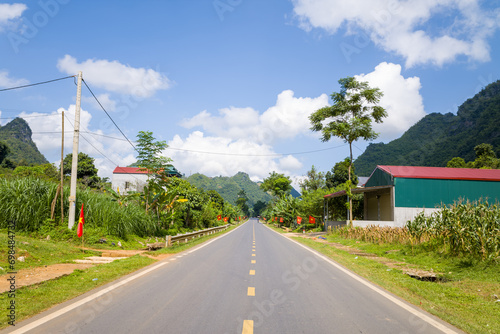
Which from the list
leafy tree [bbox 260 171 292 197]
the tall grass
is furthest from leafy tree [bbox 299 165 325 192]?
the tall grass

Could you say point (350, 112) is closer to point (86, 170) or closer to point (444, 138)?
point (86, 170)

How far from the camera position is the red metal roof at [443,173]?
2984cm

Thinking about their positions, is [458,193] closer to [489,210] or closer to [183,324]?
[489,210]

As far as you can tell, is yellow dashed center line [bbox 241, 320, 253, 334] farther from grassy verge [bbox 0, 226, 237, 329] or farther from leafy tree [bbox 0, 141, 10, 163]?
leafy tree [bbox 0, 141, 10, 163]

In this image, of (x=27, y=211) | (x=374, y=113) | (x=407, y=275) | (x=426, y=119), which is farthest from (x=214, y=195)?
(x=426, y=119)

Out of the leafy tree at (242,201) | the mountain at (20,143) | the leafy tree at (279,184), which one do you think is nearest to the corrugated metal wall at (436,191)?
the leafy tree at (279,184)

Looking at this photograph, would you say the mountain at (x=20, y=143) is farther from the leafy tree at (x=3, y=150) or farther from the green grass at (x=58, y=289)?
the green grass at (x=58, y=289)

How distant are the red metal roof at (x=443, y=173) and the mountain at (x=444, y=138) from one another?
52094 mm

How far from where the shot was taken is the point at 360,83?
116 feet

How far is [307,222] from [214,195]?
94.8 ft

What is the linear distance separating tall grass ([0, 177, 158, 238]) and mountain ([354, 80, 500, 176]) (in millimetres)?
79221

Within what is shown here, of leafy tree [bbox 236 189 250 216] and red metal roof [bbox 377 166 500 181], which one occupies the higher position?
red metal roof [bbox 377 166 500 181]

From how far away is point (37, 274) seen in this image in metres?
8.59

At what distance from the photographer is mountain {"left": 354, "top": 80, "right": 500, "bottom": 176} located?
8069cm
